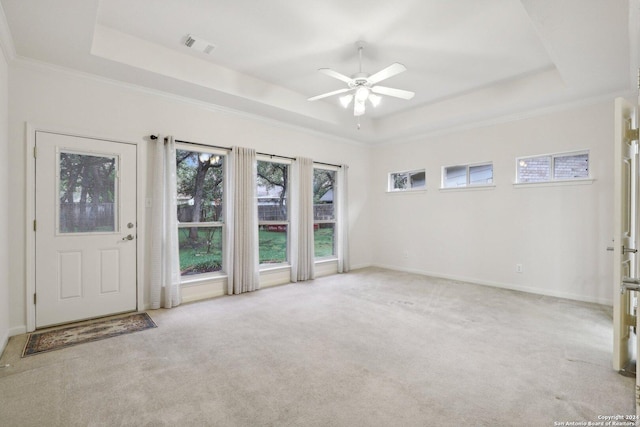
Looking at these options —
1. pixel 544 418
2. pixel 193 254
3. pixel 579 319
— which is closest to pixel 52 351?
pixel 193 254

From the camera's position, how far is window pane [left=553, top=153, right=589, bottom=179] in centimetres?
428

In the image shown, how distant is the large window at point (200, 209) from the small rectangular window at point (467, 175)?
3937 millimetres

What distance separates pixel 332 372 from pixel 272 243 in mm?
3240

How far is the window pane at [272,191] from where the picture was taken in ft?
17.0

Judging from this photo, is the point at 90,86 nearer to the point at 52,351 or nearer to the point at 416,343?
the point at 52,351

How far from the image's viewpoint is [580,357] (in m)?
2.58

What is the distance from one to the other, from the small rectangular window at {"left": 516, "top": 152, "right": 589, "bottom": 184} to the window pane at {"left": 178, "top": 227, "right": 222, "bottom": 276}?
4704mm

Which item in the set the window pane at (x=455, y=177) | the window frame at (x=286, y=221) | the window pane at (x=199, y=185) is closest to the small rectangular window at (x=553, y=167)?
the window pane at (x=455, y=177)

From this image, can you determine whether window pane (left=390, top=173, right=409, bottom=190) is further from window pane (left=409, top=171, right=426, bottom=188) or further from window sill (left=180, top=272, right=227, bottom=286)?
window sill (left=180, top=272, right=227, bottom=286)

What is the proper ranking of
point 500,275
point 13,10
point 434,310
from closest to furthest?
point 13,10
point 434,310
point 500,275

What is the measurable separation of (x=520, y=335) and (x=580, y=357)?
1.68ft

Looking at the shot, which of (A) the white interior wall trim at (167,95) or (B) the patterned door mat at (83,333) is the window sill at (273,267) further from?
(A) the white interior wall trim at (167,95)

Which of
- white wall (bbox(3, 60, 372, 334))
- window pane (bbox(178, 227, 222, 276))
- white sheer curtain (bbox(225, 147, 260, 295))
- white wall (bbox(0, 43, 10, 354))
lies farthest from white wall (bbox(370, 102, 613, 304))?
white wall (bbox(0, 43, 10, 354))

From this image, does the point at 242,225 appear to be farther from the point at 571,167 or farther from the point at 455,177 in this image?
the point at 571,167
